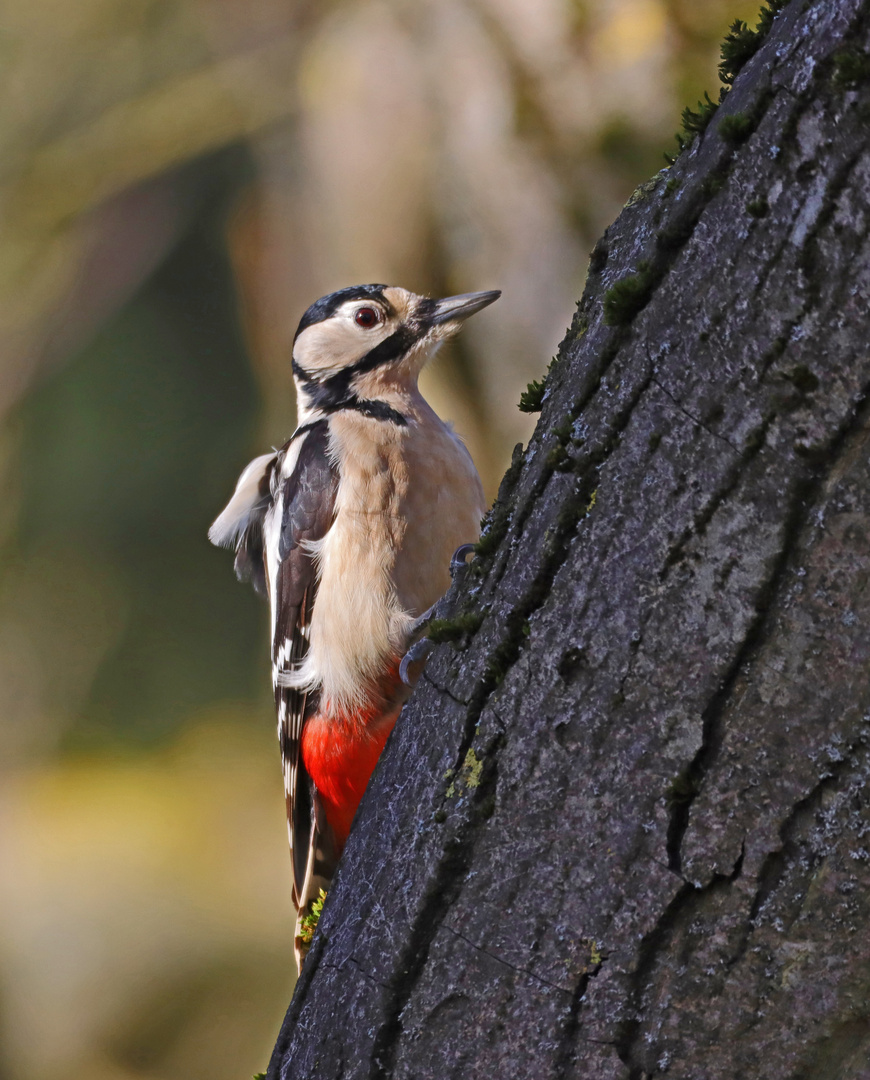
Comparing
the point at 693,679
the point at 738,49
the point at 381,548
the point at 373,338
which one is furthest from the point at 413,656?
the point at 738,49

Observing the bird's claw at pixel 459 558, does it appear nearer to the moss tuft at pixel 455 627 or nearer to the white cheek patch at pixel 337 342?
the moss tuft at pixel 455 627

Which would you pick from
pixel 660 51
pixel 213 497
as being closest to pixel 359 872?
pixel 660 51

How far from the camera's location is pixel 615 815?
119 cm

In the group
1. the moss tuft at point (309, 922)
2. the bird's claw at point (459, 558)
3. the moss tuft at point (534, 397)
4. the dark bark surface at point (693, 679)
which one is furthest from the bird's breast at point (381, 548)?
the dark bark surface at point (693, 679)

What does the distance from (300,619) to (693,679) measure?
2255mm

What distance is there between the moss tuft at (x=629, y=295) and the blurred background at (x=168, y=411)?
5.12 meters

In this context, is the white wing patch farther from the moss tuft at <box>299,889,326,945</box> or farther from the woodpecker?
the moss tuft at <box>299,889,326,945</box>

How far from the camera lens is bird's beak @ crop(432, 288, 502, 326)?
3539 millimetres

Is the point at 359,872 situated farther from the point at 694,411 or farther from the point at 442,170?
the point at 442,170

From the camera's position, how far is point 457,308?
358 centimetres

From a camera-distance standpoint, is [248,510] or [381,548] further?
[248,510]

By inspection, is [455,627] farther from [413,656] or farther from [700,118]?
[413,656]

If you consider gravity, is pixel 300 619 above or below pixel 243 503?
below

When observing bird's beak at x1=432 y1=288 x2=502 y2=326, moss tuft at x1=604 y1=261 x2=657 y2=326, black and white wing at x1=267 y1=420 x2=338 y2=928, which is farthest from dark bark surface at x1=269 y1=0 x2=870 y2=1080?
bird's beak at x1=432 y1=288 x2=502 y2=326
